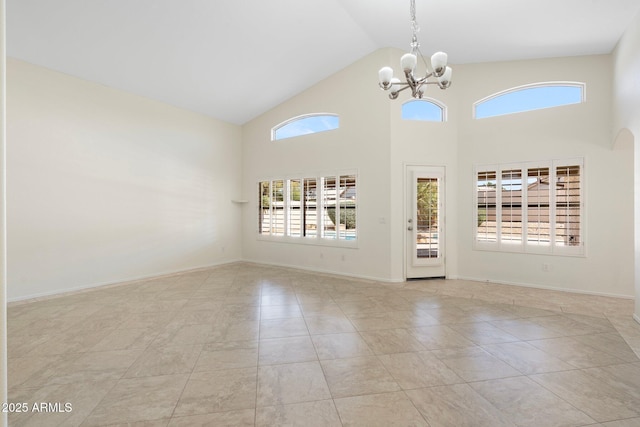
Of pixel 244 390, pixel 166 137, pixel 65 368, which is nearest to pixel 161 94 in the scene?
pixel 166 137

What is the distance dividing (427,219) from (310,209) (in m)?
2.45

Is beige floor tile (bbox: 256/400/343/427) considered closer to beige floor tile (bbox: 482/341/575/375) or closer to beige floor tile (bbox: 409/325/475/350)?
beige floor tile (bbox: 409/325/475/350)

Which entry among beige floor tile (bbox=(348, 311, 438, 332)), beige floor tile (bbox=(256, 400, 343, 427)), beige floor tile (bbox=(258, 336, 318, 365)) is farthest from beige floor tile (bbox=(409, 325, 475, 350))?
beige floor tile (bbox=(256, 400, 343, 427))

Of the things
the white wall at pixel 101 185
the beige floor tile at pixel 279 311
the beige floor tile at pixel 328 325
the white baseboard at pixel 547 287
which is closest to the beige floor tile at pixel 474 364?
the beige floor tile at pixel 328 325

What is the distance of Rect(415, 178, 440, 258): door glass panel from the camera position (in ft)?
18.6

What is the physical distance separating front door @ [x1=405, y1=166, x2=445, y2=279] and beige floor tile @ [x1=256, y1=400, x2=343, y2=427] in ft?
12.9

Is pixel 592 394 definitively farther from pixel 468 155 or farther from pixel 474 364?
pixel 468 155

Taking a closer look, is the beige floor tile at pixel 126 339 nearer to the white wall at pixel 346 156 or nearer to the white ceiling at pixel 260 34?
the white wall at pixel 346 156

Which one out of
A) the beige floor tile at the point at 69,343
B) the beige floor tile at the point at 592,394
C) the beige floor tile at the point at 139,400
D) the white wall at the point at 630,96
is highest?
the white wall at the point at 630,96

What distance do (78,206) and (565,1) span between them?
24.4 ft

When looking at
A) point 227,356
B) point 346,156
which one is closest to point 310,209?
point 346,156

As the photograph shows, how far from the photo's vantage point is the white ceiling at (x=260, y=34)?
12.7 ft

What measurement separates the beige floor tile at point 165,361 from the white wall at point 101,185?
3094 millimetres

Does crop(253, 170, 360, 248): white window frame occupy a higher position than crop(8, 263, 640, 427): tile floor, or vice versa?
crop(253, 170, 360, 248): white window frame
